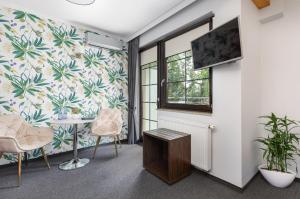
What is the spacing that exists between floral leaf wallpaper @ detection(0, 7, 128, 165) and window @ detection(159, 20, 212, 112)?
1330 millimetres

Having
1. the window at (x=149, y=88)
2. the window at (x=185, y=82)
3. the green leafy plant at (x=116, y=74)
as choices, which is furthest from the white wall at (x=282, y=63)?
the green leafy plant at (x=116, y=74)

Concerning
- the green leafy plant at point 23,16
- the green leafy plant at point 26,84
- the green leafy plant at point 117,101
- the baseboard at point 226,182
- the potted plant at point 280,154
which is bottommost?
the baseboard at point 226,182

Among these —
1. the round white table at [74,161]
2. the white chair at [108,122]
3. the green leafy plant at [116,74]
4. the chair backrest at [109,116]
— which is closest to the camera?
the round white table at [74,161]

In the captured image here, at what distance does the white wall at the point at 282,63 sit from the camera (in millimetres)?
1941

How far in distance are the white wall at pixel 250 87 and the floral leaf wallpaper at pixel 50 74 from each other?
263 centimetres

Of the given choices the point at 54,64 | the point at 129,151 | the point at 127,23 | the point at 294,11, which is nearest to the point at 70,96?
the point at 54,64

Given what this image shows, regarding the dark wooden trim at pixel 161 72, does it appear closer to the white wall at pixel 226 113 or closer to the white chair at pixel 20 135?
the white wall at pixel 226 113

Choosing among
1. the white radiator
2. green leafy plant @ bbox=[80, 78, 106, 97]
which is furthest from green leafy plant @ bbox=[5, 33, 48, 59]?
the white radiator

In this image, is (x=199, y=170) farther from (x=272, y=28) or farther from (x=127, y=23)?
(x=127, y=23)

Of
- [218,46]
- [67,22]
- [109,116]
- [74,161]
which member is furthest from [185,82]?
[67,22]

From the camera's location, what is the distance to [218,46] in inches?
70.1

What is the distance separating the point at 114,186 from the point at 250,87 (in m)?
2.10

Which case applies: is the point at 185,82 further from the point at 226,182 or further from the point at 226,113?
the point at 226,182

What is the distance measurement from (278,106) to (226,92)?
2.83 ft
